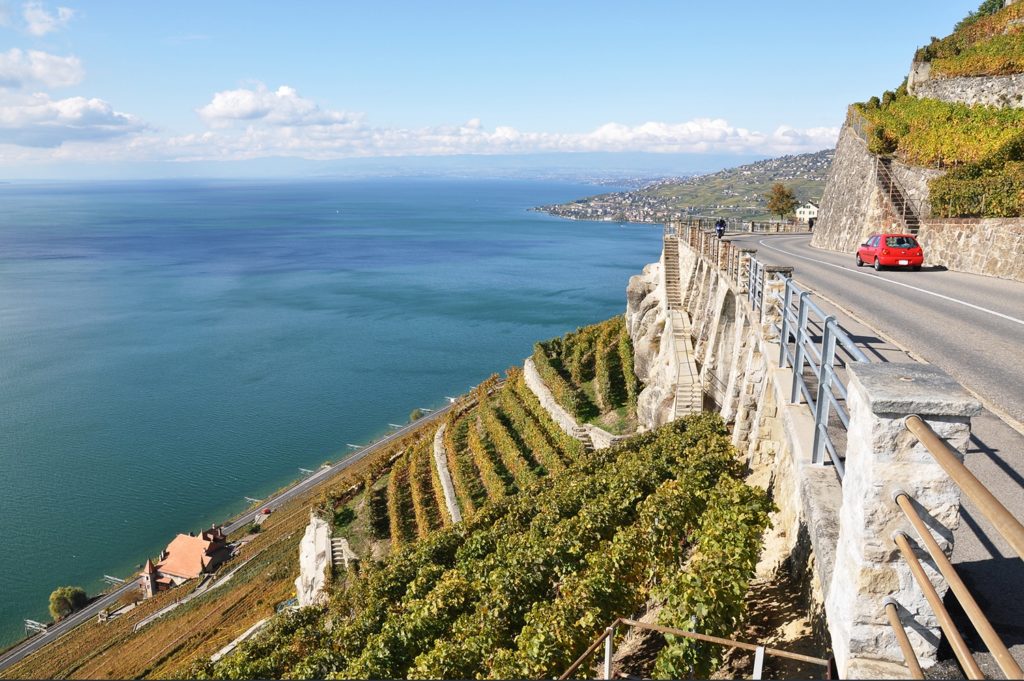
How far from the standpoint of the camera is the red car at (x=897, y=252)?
21516 millimetres

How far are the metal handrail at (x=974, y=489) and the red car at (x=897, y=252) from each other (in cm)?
2166

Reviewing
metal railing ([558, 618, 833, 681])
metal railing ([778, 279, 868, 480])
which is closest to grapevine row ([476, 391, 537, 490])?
metal railing ([778, 279, 868, 480])

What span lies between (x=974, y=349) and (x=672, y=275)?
77.6ft

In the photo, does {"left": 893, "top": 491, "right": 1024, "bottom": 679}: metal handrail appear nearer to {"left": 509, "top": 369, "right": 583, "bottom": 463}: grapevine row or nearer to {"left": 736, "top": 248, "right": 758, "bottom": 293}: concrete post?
{"left": 736, "top": 248, "right": 758, "bottom": 293}: concrete post

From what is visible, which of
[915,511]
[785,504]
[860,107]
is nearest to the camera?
[915,511]

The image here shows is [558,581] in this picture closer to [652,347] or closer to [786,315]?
[786,315]

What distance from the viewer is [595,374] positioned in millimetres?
35062

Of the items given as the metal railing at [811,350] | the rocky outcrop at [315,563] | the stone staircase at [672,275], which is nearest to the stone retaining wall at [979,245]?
the metal railing at [811,350]

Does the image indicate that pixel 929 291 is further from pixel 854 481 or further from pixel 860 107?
pixel 860 107

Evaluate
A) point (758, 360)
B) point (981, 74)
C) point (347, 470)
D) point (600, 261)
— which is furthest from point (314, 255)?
point (758, 360)

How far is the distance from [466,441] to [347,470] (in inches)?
527

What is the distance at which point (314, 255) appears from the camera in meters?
144

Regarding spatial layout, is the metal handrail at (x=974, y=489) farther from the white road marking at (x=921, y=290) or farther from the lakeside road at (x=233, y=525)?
the lakeside road at (x=233, y=525)

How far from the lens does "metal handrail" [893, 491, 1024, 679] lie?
90.4 inches
